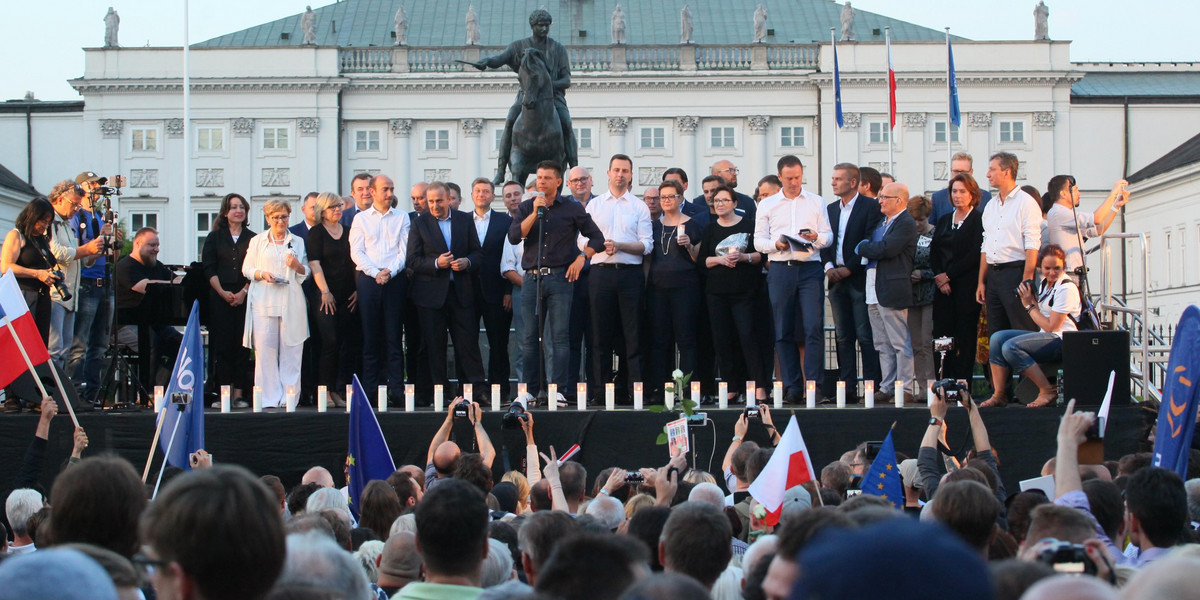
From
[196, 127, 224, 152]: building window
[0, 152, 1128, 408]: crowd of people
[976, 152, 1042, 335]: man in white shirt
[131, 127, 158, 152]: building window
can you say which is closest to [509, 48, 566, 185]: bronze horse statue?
[0, 152, 1128, 408]: crowd of people

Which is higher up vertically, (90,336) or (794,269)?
(794,269)

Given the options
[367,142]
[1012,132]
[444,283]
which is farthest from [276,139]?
[444,283]

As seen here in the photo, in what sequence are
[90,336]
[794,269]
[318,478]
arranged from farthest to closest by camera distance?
[90,336], [794,269], [318,478]

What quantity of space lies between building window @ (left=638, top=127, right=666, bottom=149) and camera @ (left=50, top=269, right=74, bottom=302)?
59.6 metres

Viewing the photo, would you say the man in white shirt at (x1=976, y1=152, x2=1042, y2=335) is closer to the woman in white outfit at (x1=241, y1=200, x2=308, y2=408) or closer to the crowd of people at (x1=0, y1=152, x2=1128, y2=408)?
the crowd of people at (x1=0, y1=152, x2=1128, y2=408)

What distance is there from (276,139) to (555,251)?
59593 millimetres

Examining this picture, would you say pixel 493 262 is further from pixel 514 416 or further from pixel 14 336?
pixel 14 336

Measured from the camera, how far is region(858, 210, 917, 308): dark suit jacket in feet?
37.1

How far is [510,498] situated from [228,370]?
5.74 metres

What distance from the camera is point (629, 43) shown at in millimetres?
74125

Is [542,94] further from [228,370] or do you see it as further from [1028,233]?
[1028,233]

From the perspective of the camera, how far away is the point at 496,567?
4.78 meters

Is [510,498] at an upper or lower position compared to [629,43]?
lower

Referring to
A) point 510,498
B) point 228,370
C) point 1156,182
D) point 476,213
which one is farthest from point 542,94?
point 1156,182
